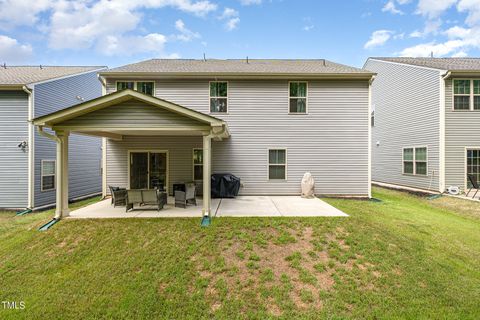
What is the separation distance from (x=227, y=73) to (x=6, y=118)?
958 cm

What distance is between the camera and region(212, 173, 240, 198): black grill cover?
362 inches

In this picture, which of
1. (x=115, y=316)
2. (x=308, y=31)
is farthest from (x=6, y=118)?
(x=308, y=31)

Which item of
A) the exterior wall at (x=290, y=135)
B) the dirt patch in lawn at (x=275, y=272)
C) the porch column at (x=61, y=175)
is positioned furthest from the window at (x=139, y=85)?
the dirt patch in lawn at (x=275, y=272)

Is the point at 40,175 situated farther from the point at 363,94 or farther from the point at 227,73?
the point at 363,94

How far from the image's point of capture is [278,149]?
9.88 m

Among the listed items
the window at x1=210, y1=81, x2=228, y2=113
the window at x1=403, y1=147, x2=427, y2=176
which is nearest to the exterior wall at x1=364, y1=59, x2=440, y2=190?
the window at x1=403, y1=147, x2=427, y2=176

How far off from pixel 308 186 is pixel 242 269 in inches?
232

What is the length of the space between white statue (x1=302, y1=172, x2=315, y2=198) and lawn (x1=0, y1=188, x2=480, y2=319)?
2.94 metres

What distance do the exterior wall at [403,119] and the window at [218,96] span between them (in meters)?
10.2

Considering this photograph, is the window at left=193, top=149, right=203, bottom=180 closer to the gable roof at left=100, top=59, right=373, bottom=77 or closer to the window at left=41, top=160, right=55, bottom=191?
the gable roof at left=100, top=59, right=373, bottom=77

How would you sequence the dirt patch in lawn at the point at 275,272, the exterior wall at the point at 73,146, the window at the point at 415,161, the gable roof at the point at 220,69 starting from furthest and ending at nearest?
the window at the point at 415,161, the exterior wall at the point at 73,146, the gable roof at the point at 220,69, the dirt patch in lawn at the point at 275,272

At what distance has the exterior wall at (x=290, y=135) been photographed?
9828mm

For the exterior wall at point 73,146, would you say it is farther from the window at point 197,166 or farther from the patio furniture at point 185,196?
the patio furniture at point 185,196

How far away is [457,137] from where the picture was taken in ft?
34.2
